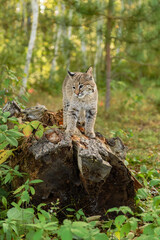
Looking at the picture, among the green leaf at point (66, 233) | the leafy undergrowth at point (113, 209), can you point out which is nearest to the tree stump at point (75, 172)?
the leafy undergrowth at point (113, 209)

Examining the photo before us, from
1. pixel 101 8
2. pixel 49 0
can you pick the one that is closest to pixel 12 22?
pixel 49 0

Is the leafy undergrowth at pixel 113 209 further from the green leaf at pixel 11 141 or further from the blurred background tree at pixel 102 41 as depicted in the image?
the blurred background tree at pixel 102 41

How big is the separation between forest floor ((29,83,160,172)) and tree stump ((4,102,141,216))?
1.55m

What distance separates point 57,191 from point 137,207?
1217 millimetres

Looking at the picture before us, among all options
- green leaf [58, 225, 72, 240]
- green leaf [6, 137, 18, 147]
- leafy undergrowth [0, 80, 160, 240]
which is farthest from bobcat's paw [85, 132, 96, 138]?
green leaf [58, 225, 72, 240]

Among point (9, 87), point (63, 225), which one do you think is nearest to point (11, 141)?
point (63, 225)

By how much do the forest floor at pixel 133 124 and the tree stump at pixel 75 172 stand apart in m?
→ 1.55

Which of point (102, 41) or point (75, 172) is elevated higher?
point (102, 41)

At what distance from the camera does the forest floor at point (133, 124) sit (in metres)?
6.24

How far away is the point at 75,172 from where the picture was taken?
4008 millimetres

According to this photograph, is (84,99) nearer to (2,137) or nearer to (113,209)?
(2,137)

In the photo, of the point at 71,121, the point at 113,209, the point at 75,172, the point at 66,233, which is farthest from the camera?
the point at 71,121

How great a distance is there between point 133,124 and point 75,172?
6719mm

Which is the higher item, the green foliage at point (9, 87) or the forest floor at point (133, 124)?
the green foliage at point (9, 87)
